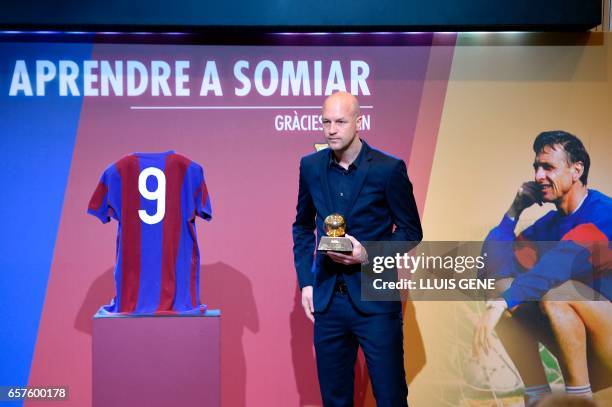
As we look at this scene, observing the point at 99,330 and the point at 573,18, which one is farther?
the point at 573,18

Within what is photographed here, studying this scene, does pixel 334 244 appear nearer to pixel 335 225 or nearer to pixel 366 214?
pixel 335 225

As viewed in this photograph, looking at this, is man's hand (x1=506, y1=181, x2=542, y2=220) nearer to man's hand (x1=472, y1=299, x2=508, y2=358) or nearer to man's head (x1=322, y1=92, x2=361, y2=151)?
man's hand (x1=472, y1=299, x2=508, y2=358)

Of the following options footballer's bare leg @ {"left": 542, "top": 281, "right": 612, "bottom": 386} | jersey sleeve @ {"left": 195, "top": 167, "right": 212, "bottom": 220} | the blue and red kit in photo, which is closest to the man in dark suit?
jersey sleeve @ {"left": 195, "top": 167, "right": 212, "bottom": 220}

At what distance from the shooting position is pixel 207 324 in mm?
3693

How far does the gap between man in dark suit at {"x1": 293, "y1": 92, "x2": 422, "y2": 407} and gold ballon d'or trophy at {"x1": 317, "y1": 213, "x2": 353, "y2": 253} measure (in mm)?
72

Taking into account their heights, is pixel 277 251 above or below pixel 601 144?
below

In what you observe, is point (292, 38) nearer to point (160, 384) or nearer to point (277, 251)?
point (277, 251)

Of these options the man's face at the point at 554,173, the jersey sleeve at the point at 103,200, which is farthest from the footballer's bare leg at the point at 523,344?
the jersey sleeve at the point at 103,200

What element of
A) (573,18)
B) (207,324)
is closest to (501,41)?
(573,18)

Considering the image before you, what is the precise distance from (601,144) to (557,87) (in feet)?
1.33

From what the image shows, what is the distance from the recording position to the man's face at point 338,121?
11.4 ft

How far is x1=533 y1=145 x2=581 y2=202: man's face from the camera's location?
4.71 metres

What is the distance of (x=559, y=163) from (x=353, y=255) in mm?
1868

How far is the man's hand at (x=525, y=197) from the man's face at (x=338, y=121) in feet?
5.20
